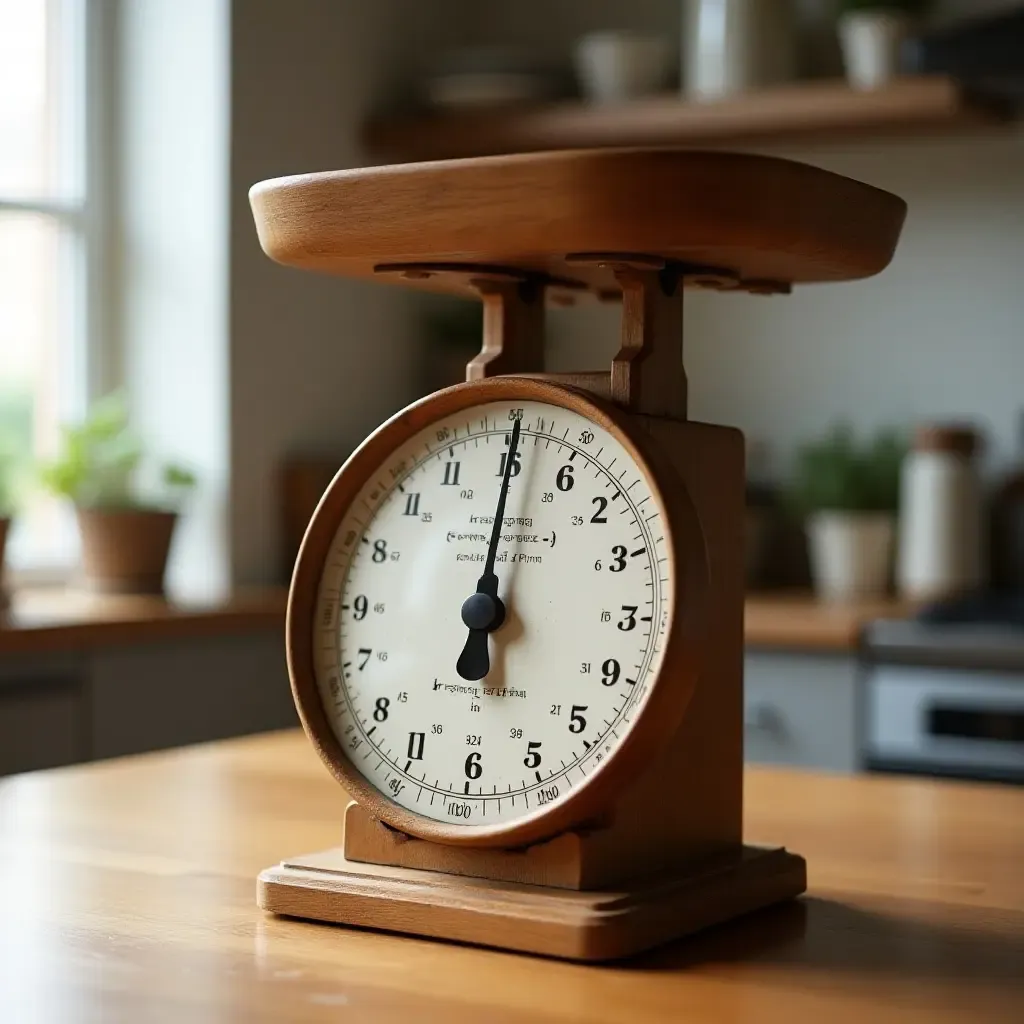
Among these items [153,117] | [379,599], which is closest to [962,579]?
[153,117]

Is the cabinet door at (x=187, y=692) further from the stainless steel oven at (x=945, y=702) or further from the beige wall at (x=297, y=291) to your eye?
the stainless steel oven at (x=945, y=702)

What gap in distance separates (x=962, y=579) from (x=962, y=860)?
215 centimetres

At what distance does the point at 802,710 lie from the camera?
266 centimetres

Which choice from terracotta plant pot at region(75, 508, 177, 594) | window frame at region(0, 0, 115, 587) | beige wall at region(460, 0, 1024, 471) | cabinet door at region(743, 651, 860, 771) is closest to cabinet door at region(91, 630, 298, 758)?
terracotta plant pot at region(75, 508, 177, 594)

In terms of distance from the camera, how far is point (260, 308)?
320cm

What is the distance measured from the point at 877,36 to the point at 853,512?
2.80 ft

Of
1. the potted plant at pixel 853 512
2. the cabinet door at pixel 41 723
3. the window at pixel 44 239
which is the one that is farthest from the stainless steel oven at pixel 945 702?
the window at pixel 44 239

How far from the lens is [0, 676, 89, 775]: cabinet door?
2.40m

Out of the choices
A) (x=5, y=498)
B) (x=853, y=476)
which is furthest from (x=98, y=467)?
(x=853, y=476)

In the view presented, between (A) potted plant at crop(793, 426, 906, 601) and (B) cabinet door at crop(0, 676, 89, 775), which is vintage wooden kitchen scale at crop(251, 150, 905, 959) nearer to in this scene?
(B) cabinet door at crop(0, 676, 89, 775)

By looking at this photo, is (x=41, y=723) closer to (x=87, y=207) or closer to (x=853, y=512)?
(x=87, y=207)

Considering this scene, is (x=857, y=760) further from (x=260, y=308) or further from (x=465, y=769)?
(x=465, y=769)

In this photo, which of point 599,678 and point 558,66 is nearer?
point 599,678

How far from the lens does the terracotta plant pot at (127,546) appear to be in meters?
2.89
